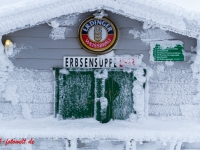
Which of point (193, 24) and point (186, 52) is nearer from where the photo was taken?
point (193, 24)

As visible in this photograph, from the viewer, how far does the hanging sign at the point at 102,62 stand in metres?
5.96

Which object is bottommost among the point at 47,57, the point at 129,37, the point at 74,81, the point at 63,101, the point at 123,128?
the point at 123,128

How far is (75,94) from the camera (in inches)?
236

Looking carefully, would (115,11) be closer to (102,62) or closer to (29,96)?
(102,62)

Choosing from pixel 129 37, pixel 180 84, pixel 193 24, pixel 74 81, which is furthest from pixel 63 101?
pixel 193 24

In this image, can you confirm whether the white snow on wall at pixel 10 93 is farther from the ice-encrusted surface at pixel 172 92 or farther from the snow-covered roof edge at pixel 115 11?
the ice-encrusted surface at pixel 172 92

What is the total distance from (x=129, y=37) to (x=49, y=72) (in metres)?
1.78

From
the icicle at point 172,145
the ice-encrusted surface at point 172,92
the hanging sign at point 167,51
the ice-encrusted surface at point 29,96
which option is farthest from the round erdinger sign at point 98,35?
the icicle at point 172,145

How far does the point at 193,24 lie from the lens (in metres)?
5.43

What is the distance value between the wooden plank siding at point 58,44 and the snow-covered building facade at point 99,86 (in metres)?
0.02

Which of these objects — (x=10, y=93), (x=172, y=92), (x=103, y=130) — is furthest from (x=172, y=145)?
(x=10, y=93)

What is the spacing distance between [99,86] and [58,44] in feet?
3.89

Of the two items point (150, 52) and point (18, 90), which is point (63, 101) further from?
point (150, 52)

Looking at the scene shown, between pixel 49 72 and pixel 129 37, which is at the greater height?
pixel 129 37
